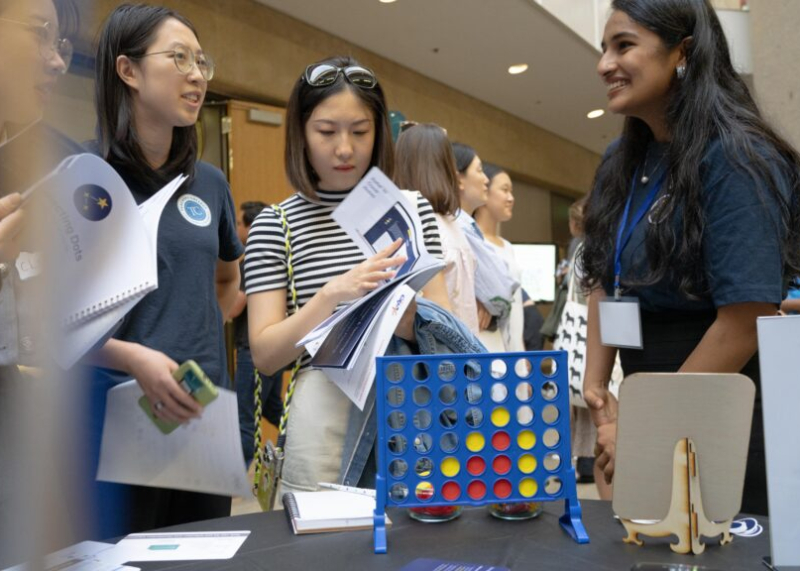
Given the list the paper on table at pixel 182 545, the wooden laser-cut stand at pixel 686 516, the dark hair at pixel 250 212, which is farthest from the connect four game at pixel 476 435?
the dark hair at pixel 250 212

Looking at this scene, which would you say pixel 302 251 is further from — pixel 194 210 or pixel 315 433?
pixel 315 433

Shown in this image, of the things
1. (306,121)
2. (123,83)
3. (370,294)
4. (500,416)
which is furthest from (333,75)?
(500,416)

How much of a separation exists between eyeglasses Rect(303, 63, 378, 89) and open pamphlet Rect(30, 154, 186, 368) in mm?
533

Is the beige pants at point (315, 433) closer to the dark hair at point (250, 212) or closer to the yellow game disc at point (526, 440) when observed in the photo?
the yellow game disc at point (526, 440)

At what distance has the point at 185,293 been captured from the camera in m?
1.50

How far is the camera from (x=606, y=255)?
1653mm

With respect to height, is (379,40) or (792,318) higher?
(379,40)

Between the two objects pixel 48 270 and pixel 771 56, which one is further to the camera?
pixel 771 56

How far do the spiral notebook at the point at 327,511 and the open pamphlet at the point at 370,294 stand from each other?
0.62 feet

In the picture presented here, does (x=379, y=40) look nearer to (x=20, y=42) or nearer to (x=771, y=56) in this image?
(x=771, y=56)

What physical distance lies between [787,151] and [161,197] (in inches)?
44.3

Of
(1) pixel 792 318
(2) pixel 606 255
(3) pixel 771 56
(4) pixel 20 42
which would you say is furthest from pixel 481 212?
(4) pixel 20 42

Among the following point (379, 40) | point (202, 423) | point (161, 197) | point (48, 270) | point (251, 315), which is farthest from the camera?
point (379, 40)

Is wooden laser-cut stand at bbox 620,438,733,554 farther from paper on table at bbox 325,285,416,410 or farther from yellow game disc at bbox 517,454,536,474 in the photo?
paper on table at bbox 325,285,416,410
